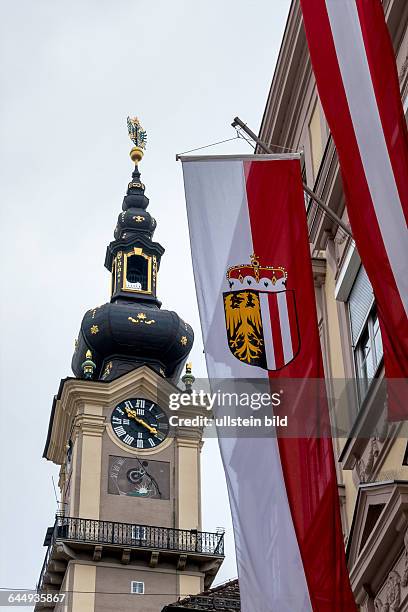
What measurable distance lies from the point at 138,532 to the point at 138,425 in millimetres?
4834

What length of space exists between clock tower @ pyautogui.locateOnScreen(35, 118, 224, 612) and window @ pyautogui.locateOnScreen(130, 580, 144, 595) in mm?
36

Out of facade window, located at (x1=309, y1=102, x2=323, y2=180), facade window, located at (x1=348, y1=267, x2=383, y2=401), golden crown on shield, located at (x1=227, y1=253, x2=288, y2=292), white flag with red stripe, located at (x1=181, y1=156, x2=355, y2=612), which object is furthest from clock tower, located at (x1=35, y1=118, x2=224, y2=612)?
golden crown on shield, located at (x1=227, y1=253, x2=288, y2=292)

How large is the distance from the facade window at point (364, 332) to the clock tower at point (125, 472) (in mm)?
29296

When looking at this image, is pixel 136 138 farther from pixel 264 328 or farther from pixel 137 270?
pixel 264 328

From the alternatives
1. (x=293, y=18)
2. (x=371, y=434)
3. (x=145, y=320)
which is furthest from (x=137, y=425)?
(x=371, y=434)

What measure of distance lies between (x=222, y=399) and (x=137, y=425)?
39632 millimetres

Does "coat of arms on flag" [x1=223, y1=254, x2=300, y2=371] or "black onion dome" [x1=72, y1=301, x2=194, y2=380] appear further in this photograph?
"black onion dome" [x1=72, y1=301, x2=194, y2=380]

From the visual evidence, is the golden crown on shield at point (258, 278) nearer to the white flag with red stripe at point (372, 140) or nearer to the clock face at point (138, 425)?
the white flag with red stripe at point (372, 140)

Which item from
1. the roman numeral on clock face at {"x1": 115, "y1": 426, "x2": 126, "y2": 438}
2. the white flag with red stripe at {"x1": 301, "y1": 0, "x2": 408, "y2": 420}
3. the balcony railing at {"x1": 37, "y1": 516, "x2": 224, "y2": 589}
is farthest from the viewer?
the roman numeral on clock face at {"x1": 115, "y1": 426, "x2": 126, "y2": 438}

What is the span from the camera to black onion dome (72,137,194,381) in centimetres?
5466

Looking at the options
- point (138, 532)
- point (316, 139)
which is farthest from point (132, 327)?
point (316, 139)

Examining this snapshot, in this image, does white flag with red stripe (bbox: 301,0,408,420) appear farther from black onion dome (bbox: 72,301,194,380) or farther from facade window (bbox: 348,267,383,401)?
black onion dome (bbox: 72,301,194,380)

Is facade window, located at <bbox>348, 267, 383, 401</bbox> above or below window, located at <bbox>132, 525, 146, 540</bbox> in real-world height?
below

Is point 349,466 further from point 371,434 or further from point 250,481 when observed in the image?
point 250,481
